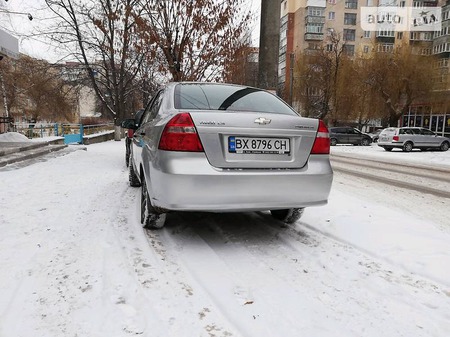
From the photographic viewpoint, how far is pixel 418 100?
111 feet

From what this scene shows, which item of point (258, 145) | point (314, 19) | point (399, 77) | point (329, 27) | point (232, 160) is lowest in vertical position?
point (232, 160)

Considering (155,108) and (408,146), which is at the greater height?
(155,108)

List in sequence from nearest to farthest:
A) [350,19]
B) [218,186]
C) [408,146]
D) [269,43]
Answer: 1. [218,186]
2. [269,43]
3. [408,146]
4. [350,19]

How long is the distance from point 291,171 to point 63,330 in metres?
2.16

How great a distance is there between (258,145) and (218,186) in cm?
53

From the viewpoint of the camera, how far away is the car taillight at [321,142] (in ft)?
11.2

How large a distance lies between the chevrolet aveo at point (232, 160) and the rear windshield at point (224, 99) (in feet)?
0.09

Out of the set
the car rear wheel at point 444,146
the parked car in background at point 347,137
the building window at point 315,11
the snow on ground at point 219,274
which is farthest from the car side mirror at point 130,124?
the building window at point 315,11

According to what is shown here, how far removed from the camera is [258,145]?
3.15 m

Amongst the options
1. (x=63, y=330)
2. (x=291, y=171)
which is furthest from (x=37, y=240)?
(x=291, y=171)

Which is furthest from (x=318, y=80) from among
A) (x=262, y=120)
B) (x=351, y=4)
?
(x=262, y=120)

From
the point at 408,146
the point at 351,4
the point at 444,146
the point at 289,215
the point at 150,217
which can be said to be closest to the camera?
the point at 150,217

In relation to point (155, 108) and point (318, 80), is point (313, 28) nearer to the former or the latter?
point (318, 80)

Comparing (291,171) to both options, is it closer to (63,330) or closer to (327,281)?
(327,281)
